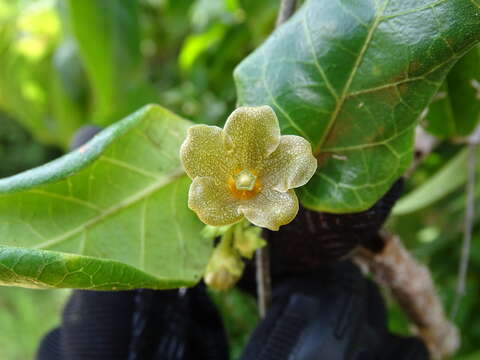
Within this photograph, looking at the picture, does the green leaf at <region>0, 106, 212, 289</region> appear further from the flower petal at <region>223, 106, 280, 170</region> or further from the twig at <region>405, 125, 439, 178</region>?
the twig at <region>405, 125, 439, 178</region>

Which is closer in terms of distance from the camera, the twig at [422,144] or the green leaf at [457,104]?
the green leaf at [457,104]

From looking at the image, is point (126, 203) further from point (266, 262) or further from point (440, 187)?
point (440, 187)

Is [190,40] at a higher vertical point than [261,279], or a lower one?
lower

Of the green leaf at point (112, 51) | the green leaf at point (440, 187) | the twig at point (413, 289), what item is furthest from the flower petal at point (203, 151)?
the green leaf at point (112, 51)

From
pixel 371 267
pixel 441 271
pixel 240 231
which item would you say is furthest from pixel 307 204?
pixel 441 271

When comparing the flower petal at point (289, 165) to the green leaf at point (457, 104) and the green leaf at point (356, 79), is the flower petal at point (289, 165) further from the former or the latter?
the green leaf at point (457, 104)

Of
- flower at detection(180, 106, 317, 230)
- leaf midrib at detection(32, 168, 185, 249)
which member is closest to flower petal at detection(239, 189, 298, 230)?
flower at detection(180, 106, 317, 230)

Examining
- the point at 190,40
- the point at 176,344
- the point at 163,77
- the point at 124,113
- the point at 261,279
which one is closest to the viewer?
the point at 261,279

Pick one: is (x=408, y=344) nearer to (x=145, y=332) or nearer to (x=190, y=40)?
(x=145, y=332)
